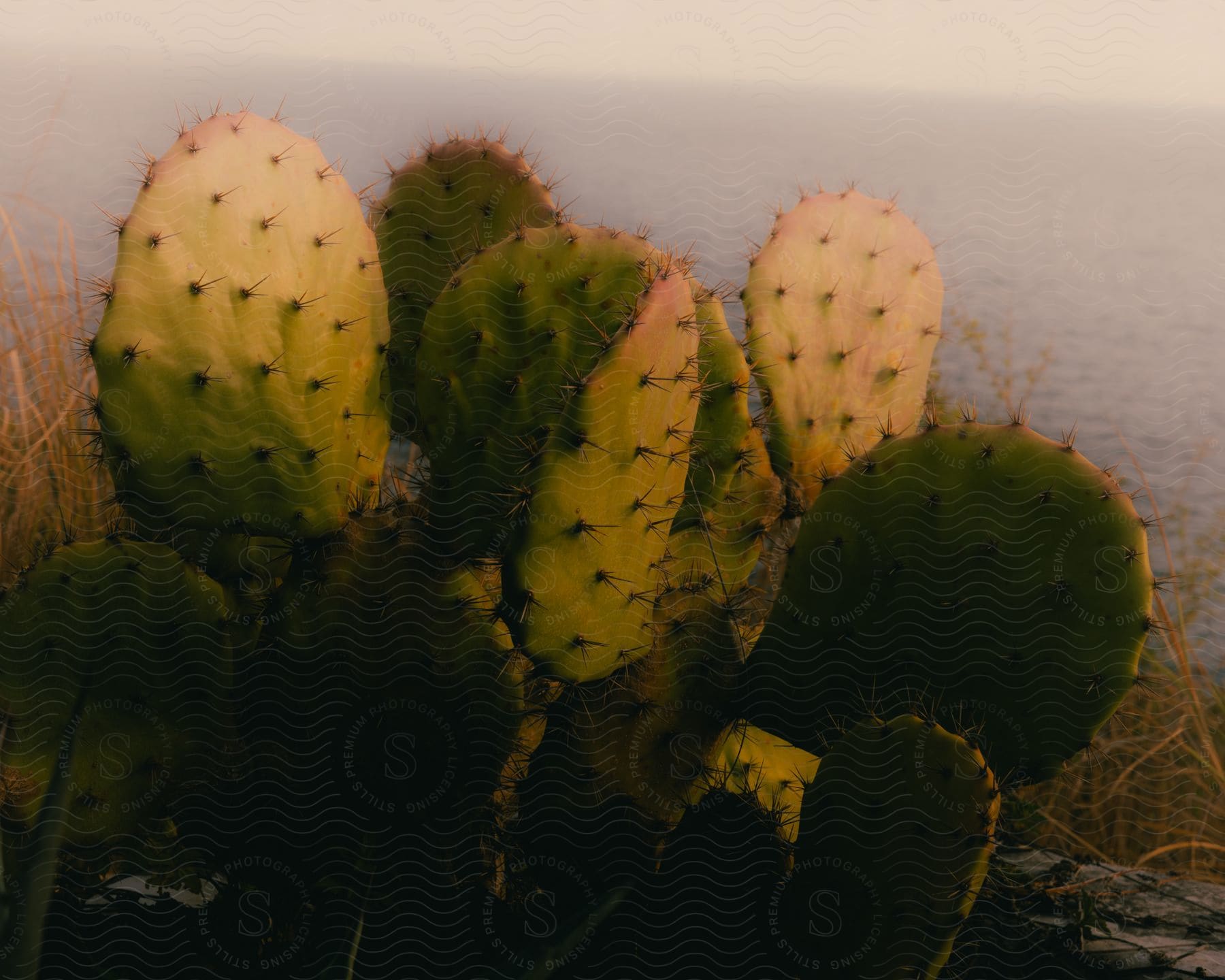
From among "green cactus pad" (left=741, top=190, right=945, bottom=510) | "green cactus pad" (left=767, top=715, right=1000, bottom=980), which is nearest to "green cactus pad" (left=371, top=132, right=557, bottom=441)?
"green cactus pad" (left=741, top=190, right=945, bottom=510)

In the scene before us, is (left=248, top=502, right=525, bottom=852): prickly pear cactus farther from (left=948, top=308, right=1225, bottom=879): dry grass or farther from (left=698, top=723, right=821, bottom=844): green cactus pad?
(left=948, top=308, right=1225, bottom=879): dry grass

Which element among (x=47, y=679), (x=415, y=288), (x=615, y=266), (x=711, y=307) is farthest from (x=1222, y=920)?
(x=47, y=679)

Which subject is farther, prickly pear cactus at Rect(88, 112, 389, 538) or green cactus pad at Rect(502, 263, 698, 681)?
prickly pear cactus at Rect(88, 112, 389, 538)

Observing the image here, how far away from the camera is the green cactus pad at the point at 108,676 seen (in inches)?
39.0

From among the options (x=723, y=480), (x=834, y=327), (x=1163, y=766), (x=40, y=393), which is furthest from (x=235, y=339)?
(x=1163, y=766)

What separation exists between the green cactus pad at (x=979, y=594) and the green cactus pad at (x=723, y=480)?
0.14 m

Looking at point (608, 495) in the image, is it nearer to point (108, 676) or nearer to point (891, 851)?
point (891, 851)

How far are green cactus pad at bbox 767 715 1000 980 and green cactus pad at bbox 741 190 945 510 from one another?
39 cm

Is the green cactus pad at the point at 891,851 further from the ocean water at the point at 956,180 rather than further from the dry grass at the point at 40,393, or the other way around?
the dry grass at the point at 40,393

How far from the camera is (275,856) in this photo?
1021 mm

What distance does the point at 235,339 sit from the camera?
0.97 metres

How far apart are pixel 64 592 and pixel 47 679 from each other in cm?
9

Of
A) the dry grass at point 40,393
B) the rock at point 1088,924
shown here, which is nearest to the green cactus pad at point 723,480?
the rock at point 1088,924

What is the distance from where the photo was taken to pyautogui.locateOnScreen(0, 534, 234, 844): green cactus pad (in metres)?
0.99
